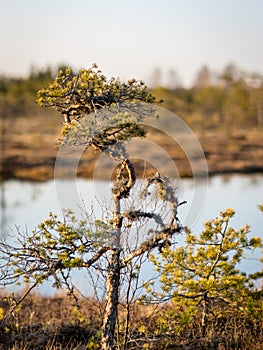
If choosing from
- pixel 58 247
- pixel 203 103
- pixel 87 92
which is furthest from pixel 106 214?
pixel 203 103

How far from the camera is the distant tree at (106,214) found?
447 cm

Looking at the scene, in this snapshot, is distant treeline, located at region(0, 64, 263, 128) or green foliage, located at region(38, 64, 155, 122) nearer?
green foliage, located at region(38, 64, 155, 122)

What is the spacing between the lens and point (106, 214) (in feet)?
15.4

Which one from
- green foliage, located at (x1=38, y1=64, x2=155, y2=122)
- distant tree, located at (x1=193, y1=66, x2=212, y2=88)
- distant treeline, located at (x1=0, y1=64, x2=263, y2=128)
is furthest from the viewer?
distant tree, located at (x1=193, y1=66, x2=212, y2=88)

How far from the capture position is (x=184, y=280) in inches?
199

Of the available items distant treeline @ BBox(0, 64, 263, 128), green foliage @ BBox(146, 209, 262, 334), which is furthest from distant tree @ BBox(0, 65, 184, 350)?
distant treeline @ BBox(0, 64, 263, 128)

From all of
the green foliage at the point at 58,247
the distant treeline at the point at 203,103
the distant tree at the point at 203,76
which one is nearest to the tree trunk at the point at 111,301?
the green foliage at the point at 58,247

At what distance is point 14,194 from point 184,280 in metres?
17.7

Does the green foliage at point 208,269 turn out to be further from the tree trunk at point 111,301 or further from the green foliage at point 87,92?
the green foliage at point 87,92

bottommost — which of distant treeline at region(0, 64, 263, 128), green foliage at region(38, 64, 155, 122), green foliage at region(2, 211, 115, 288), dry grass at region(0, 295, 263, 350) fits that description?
dry grass at region(0, 295, 263, 350)

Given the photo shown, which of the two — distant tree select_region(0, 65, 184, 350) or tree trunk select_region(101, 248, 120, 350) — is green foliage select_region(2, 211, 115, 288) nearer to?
distant tree select_region(0, 65, 184, 350)

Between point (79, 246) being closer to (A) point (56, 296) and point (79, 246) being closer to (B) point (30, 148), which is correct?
(A) point (56, 296)

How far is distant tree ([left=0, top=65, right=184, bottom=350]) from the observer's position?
4469 millimetres

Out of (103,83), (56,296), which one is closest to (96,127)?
(103,83)
